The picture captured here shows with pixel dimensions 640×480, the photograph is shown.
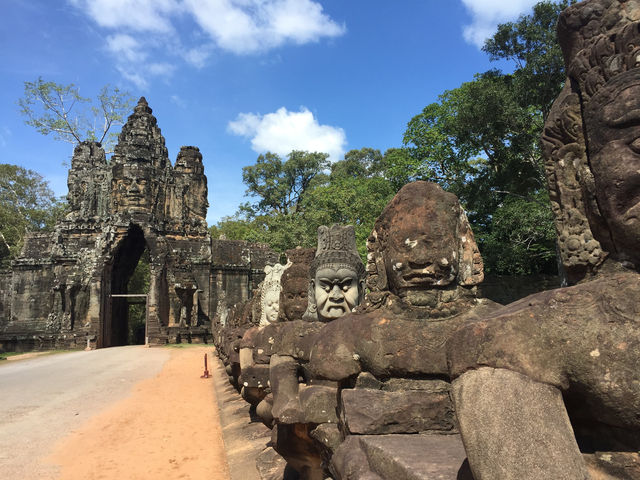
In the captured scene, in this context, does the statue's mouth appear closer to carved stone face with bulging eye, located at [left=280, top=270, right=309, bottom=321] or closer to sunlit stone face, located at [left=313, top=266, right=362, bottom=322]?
sunlit stone face, located at [left=313, top=266, right=362, bottom=322]

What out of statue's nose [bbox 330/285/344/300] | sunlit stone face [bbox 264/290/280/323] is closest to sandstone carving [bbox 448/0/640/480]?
statue's nose [bbox 330/285/344/300]

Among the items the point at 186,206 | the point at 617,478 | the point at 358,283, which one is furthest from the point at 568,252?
the point at 186,206

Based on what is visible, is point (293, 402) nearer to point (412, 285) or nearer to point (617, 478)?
point (412, 285)

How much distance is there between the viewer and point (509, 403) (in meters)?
1.44

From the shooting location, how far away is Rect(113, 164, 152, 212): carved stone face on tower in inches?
1038

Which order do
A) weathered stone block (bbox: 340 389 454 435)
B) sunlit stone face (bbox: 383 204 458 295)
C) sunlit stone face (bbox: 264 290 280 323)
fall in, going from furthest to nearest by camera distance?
sunlit stone face (bbox: 264 290 280 323)
sunlit stone face (bbox: 383 204 458 295)
weathered stone block (bbox: 340 389 454 435)

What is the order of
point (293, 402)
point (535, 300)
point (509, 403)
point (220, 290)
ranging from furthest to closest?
point (220, 290), point (293, 402), point (535, 300), point (509, 403)

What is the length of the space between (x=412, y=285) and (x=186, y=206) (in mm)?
27545

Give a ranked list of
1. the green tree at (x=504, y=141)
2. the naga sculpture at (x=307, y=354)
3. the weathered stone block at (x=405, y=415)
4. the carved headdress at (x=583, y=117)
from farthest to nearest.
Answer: the green tree at (x=504, y=141) < the naga sculpture at (x=307, y=354) < the weathered stone block at (x=405, y=415) < the carved headdress at (x=583, y=117)

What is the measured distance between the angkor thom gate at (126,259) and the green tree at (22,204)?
1232 cm

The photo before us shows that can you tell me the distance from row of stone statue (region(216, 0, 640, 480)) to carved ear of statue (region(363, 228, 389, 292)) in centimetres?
1

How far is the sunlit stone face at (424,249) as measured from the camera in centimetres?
269

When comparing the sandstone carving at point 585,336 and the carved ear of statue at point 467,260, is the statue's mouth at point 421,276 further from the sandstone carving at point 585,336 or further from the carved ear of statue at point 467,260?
the sandstone carving at point 585,336

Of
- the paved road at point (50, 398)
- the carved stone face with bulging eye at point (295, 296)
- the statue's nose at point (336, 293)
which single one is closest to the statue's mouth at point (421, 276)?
the statue's nose at point (336, 293)
